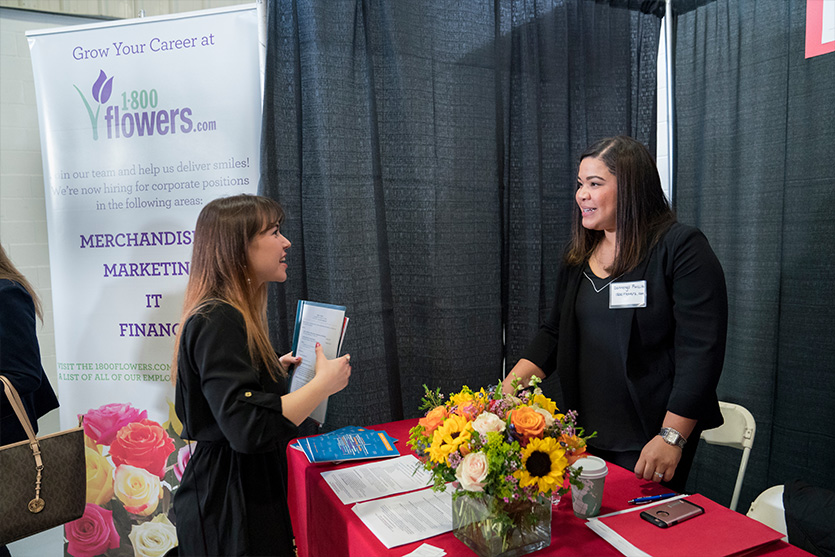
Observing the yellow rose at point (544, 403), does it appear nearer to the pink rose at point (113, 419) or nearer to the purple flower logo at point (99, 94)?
the pink rose at point (113, 419)

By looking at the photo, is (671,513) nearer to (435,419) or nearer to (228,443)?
(435,419)

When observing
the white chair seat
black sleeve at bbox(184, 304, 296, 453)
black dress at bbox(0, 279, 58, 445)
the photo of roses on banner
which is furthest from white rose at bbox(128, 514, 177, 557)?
the white chair seat

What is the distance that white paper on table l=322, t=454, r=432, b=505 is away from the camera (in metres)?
1.40

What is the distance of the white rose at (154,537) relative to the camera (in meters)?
2.27


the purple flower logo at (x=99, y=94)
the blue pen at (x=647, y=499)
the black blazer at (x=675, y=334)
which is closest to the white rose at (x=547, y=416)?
the blue pen at (x=647, y=499)

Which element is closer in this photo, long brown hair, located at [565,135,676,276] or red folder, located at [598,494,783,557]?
red folder, located at [598,494,783,557]

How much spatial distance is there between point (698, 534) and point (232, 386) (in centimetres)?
103

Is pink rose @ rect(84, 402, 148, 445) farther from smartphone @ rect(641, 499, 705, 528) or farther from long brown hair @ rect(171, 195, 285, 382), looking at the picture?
smartphone @ rect(641, 499, 705, 528)

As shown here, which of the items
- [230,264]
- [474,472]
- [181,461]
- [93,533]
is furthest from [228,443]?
[93,533]

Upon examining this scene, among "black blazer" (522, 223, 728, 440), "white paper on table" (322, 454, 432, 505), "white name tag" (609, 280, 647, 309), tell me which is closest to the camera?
"white paper on table" (322, 454, 432, 505)

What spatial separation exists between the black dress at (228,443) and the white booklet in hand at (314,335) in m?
0.09

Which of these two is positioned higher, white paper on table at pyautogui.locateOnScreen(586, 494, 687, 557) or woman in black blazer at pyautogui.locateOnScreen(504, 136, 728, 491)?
woman in black blazer at pyautogui.locateOnScreen(504, 136, 728, 491)

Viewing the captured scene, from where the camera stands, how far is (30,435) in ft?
5.32

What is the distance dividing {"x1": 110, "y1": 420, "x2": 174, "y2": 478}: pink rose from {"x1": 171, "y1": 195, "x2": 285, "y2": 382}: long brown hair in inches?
39.1
